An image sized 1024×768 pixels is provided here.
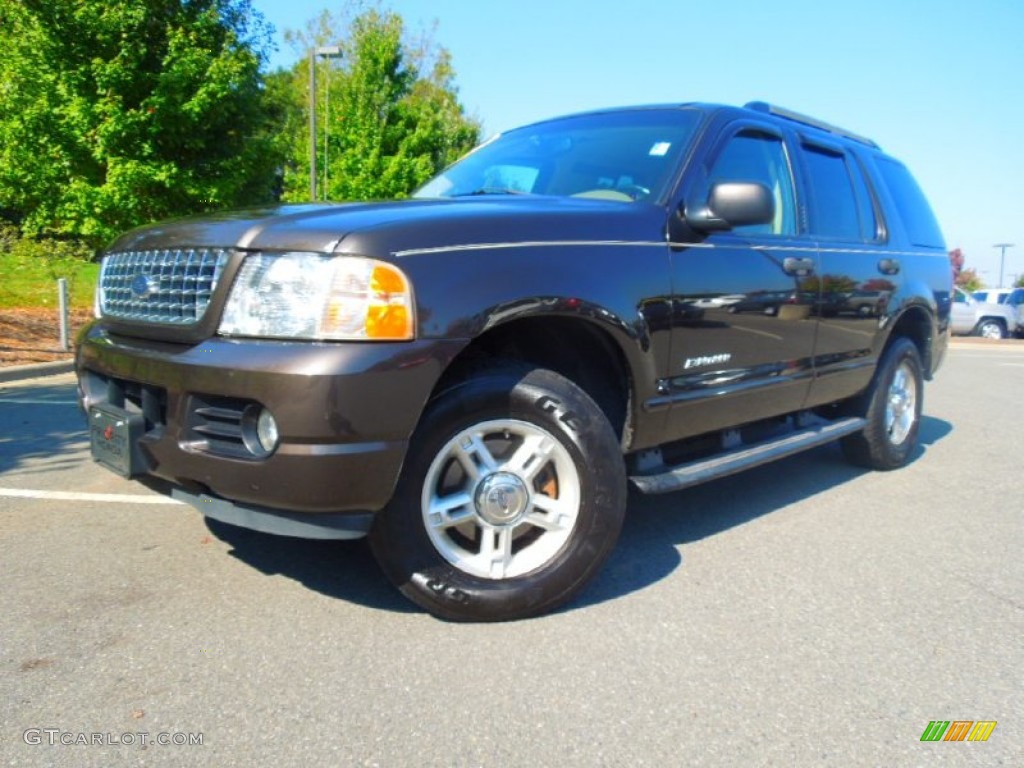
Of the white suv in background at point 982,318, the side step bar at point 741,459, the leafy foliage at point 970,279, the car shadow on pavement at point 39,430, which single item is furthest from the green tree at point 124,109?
the leafy foliage at point 970,279

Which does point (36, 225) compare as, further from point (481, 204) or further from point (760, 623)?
point (760, 623)

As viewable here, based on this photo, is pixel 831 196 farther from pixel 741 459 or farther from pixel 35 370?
pixel 35 370

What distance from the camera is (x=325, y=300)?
2.42 m

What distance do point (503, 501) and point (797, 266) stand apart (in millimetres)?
2094

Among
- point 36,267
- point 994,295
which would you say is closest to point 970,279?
point 994,295

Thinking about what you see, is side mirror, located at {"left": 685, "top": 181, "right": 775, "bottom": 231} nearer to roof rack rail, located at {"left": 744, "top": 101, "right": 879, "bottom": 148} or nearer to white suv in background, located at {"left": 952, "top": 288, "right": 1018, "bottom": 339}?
roof rack rail, located at {"left": 744, "top": 101, "right": 879, "bottom": 148}

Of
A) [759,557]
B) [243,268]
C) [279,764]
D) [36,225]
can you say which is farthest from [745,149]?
[36,225]

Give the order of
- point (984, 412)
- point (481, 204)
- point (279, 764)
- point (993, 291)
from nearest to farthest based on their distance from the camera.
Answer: point (279, 764) < point (481, 204) < point (984, 412) < point (993, 291)

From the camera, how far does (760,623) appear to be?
9.55 feet

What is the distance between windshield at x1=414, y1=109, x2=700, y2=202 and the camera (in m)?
3.57

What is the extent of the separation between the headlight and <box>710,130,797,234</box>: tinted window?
1832 millimetres

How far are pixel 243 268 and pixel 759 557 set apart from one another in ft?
8.02

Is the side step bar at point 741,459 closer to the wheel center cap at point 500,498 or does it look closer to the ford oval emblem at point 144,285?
the wheel center cap at point 500,498

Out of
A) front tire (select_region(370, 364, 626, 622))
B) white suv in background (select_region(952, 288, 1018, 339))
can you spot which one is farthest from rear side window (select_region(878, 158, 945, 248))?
white suv in background (select_region(952, 288, 1018, 339))
